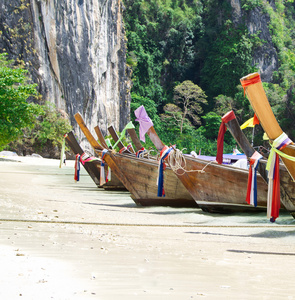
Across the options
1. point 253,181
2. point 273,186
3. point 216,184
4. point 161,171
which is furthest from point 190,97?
point 273,186

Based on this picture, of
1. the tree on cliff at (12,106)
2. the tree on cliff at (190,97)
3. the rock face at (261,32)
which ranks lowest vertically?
the tree on cliff at (12,106)

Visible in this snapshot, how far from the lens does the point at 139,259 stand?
4.07m

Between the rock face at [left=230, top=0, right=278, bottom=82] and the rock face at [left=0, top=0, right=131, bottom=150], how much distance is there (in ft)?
71.3

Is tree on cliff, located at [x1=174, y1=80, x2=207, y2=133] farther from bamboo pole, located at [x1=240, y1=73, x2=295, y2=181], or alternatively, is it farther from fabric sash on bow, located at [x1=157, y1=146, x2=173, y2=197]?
bamboo pole, located at [x1=240, y1=73, x2=295, y2=181]

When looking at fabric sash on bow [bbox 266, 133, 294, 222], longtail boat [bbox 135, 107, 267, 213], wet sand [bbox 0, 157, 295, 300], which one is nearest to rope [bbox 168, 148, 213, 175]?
longtail boat [bbox 135, 107, 267, 213]

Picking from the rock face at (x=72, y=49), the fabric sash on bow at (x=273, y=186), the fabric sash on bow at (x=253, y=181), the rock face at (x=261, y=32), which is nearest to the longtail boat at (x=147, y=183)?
the fabric sash on bow at (x=253, y=181)

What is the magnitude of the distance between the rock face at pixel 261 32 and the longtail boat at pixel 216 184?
180 ft

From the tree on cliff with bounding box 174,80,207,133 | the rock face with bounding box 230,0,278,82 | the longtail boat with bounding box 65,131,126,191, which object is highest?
the rock face with bounding box 230,0,278,82

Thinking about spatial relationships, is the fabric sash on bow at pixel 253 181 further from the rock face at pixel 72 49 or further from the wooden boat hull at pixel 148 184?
the rock face at pixel 72 49

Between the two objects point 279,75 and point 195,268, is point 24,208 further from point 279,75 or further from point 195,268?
point 279,75

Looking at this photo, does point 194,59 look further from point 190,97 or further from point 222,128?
point 222,128

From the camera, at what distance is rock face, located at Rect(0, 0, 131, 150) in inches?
1222

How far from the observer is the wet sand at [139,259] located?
3086 millimetres

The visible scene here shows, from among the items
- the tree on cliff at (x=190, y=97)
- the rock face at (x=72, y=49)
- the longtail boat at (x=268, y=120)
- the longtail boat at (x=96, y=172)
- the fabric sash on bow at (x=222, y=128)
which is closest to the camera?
the longtail boat at (x=268, y=120)
